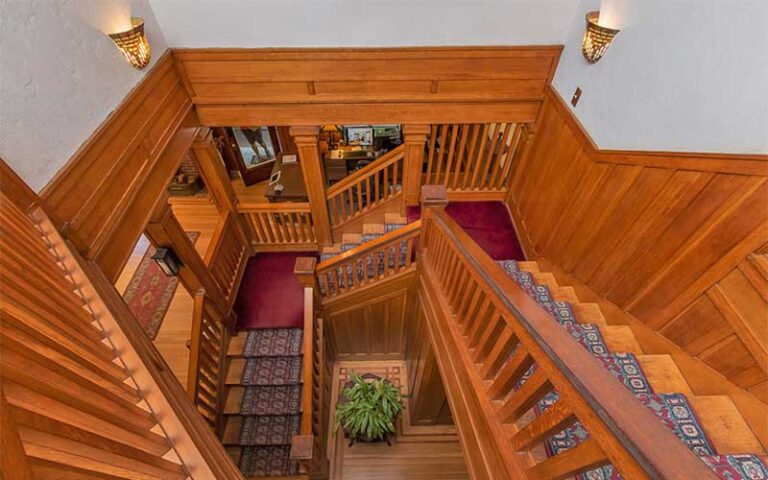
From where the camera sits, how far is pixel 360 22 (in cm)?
257

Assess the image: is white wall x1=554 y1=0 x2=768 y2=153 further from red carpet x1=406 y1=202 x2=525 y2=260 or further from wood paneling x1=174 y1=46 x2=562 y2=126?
red carpet x1=406 y1=202 x2=525 y2=260

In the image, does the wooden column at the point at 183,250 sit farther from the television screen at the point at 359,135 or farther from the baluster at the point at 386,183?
the television screen at the point at 359,135

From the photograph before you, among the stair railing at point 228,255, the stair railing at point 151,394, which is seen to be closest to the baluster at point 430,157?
the stair railing at point 228,255

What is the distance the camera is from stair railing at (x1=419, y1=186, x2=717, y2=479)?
684 millimetres

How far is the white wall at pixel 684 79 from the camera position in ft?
4.24

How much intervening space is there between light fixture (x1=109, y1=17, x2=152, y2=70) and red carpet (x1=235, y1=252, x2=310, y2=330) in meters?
2.49

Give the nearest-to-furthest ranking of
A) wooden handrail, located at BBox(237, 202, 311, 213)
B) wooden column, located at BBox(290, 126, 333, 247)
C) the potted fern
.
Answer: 1. the potted fern
2. wooden column, located at BBox(290, 126, 333, 247)
3. wooden handrail, located at BBox(237, 202, 311, 213)

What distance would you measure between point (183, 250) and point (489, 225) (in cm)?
304

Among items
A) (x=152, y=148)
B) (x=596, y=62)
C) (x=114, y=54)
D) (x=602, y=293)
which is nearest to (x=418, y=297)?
(x=602, y=293)

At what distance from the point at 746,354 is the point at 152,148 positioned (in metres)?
3.55

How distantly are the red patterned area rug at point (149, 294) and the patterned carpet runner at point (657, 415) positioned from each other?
4.04m

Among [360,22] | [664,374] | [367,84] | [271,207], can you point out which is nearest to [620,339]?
[664,374]

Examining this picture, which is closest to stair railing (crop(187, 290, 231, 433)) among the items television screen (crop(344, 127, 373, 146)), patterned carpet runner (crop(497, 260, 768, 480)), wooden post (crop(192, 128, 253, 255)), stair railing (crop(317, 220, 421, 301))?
stair railing (crop(317, 220, 421, 301))

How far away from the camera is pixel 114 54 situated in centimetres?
209
